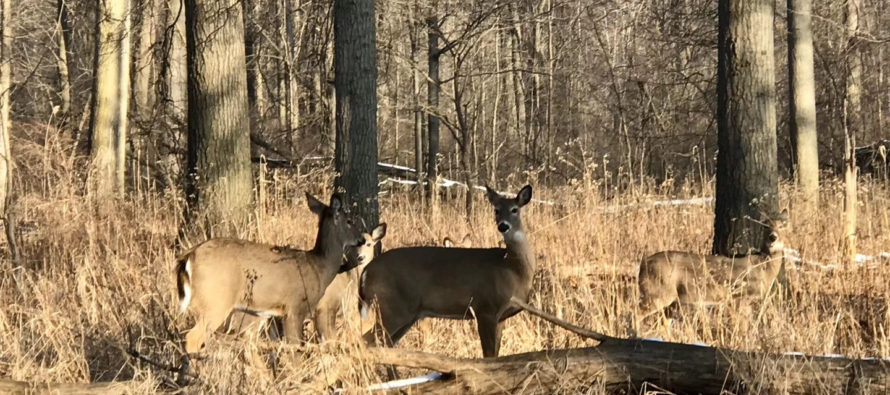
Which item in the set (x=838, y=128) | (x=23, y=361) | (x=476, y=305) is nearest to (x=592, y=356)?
(x=476, y=305)

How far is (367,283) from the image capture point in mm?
6504

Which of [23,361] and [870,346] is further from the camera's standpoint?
[870,346]

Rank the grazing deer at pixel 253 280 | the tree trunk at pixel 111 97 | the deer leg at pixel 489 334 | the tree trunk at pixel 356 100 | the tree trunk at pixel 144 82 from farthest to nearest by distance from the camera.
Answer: the tree trunk at pixel 144 82, the tree trunk at pixel 111 97, the tree trunk at pixel 356 100, the deer leg at pixel 489 334, the grazing deer at pixel 253 280

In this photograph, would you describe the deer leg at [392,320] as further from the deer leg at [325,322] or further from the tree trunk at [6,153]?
the tree trunk at [6,153]

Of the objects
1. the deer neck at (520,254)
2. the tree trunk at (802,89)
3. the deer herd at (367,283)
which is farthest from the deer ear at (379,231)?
the tree trunk at (802,89)

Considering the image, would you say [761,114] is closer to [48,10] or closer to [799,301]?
[799,301]

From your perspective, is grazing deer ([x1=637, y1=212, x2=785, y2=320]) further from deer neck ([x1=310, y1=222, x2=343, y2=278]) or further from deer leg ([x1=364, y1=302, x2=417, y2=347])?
deer neck ([x1=310, y1=222, x2=343, y2=278])

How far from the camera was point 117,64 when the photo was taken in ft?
48.3

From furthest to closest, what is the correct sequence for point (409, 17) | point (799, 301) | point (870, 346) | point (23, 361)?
point (409, 17) < point (799, 301) < point (870, 346) < point (23, 361)

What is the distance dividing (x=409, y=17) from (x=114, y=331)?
10.7 meters

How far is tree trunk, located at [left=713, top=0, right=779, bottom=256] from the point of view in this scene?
7910 mm

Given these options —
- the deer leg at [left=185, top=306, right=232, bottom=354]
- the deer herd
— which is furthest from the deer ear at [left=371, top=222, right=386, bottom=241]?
the deer leg at [left=185, top=306, right=232, bottom=354]

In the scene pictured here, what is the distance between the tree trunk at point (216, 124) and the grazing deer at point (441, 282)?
2.24 meters

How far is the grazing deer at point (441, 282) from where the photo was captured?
6324 millimetres
